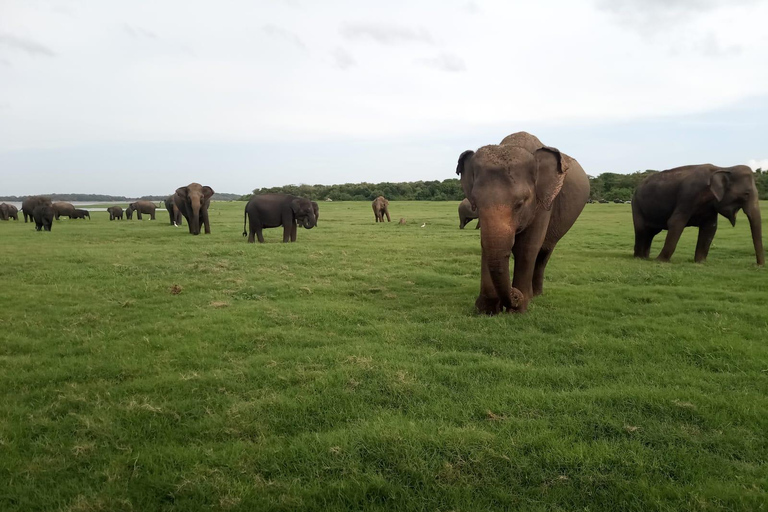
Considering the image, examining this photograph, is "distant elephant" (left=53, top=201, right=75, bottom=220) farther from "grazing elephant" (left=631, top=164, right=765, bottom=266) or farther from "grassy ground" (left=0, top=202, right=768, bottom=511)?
"grazing elephant" (left=631, top=164, right=765, bottom=266)

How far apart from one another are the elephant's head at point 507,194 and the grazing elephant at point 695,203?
23.2 ft

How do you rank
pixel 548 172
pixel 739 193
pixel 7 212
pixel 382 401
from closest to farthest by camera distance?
pixel 382 401 < pixel 548 172 < pixel 739 193 < pixel 7 212

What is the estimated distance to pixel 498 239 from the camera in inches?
258

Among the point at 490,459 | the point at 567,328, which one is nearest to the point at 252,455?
the point at 490,459

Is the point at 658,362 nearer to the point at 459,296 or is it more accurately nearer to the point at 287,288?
the point at 459,296

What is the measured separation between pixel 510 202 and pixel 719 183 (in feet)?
27.3

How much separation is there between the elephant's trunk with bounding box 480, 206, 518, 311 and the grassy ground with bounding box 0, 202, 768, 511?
2.49 feet

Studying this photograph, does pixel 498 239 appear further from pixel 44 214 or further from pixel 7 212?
pixel 7 212

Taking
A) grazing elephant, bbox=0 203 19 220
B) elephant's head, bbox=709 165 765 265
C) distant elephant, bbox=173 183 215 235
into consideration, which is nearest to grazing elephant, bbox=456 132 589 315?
elephant's head, bbox=709 165 765 265

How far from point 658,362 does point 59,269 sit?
11751 millimetres

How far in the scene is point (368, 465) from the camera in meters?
3.50

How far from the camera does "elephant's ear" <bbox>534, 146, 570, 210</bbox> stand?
738 cm

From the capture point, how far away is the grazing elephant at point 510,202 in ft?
21.7

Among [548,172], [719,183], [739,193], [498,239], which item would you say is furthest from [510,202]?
[739,193]
